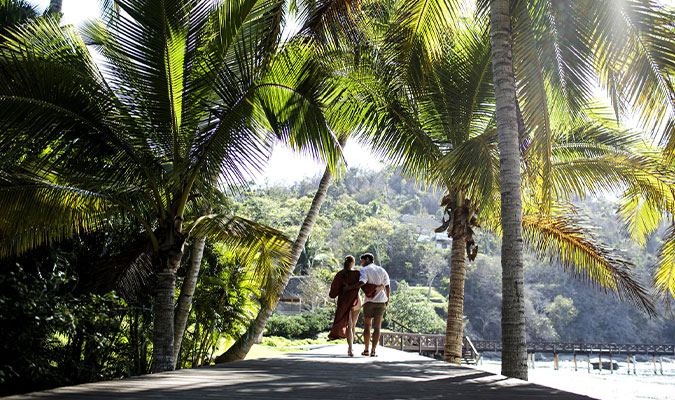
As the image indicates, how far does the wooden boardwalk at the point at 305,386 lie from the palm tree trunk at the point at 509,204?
2.25 feet

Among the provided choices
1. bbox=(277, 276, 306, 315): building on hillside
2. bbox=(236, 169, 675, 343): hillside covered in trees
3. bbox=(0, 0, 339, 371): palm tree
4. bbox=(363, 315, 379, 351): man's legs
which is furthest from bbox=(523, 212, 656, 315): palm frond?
bbox=(236, 169, 675, 343): hillside covered in trees

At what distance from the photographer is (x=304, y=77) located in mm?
6703

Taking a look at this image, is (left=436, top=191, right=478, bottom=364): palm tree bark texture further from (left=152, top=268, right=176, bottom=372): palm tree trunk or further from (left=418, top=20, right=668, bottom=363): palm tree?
(left=152, top=268, right=176, bottom=372): palm tree trunk

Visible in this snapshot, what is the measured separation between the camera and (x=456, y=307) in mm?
8891

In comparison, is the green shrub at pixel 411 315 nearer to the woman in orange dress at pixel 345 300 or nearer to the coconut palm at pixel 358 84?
the woman in orange dress at pixel 345 300

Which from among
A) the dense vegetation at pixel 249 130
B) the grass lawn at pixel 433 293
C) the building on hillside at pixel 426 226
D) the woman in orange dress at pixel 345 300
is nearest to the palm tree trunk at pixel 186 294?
the dense vegetation at pixel 249 130

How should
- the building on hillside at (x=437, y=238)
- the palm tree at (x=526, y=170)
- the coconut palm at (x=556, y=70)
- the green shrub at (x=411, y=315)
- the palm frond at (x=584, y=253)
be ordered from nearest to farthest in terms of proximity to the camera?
the coconut palm at (x=556, y=70) < the palm tree at (x=526, y=170) < the palm frond at (x=584, y=253) < the green shrub at (x=411, y=315) < the building on hillside at (x=437, y=238)

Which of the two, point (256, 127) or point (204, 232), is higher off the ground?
point (256, 127)

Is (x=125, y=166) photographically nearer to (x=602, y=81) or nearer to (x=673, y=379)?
(x=602, y=81)

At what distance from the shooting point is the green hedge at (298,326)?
26797 mm

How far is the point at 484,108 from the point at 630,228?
15.9 ft

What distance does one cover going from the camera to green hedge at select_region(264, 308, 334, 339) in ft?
87.9

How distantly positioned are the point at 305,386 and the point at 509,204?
10.7 feet

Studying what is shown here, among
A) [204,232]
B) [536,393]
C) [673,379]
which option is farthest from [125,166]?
[673,379]
